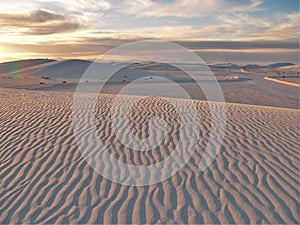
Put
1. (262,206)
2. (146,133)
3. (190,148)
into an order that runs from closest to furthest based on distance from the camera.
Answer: (262,206)
(190,148)
(146,133)

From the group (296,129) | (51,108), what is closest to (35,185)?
(51,108)

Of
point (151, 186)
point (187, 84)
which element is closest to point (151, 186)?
point (151, 186)

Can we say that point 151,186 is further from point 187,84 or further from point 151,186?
point 187,84

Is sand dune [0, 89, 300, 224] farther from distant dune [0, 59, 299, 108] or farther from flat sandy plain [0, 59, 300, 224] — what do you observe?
distant dune [0, 59, 299, 108]


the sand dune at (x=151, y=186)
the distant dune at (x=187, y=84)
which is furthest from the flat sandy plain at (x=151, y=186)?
the distant dune at (x=187, y=84)

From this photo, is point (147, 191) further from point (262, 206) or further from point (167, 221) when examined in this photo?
point (262, 206)

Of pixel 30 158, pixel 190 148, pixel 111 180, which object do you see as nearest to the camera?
pixel 111 180

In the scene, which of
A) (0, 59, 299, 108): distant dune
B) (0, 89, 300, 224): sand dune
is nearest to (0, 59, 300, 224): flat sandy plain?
(0, 89, 300, 224): sand dune

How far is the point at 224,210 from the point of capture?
3918mm

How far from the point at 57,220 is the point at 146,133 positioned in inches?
148

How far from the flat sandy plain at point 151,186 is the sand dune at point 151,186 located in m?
0.01

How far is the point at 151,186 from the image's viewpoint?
181 inches

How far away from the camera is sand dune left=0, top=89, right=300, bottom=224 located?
3.84 metres

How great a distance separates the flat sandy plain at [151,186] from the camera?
3830mm
